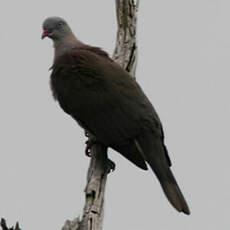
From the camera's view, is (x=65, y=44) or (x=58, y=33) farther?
(x=58, y=33)

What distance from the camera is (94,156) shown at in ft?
18.7

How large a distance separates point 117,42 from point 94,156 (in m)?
1.51

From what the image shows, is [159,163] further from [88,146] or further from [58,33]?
[58,33]

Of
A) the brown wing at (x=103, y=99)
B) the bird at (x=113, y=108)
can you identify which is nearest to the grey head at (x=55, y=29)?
the bird at (x=113, y=108)

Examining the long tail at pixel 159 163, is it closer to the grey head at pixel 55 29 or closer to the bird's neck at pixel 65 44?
the bird's neck at pixel 65 44

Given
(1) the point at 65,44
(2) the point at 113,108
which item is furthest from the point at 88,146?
(1) the point at 65,44

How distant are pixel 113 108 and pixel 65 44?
1.44 m

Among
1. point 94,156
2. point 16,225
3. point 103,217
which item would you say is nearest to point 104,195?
point 103,217

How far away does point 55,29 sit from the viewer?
23.7ft

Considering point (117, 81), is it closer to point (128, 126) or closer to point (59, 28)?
point (128, 126)

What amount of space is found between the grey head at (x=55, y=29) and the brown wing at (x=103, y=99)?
2.63 ft

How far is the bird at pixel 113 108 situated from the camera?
18.6 ft

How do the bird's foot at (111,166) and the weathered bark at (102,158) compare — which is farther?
the bird's foot at (111,166)

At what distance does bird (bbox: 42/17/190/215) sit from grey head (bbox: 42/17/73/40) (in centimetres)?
64
